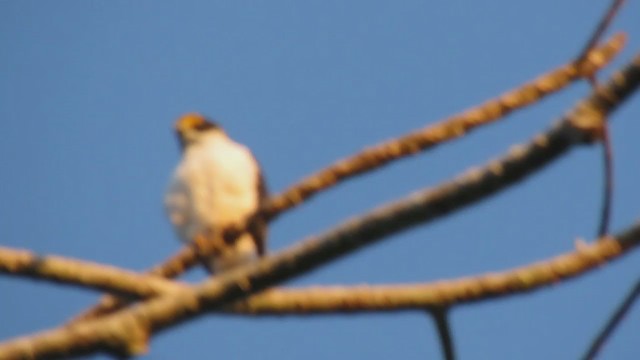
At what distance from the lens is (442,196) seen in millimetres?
1703

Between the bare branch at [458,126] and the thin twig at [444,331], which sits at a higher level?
the bare branch at [458,126]

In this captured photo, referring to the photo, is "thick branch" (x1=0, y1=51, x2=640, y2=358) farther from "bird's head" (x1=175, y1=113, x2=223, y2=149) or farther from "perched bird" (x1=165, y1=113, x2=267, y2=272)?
"bird's head" (x1=175, y1=113, x2=223, y2=149)

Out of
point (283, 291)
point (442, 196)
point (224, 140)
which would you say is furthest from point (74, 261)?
point (224, 140)

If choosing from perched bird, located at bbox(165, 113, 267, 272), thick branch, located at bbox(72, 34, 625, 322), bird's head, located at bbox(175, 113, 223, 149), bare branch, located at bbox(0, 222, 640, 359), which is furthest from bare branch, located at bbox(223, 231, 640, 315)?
bird's head, located at bbox(175, 113, 223, 149)

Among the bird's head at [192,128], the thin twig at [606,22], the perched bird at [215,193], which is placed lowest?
the thin twig at [606,22]

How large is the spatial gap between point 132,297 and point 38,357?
26 centimetres

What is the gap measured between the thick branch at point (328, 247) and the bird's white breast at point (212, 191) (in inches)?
133

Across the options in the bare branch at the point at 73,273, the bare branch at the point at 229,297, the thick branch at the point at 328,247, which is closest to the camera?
the thick branch at the point at 328,247

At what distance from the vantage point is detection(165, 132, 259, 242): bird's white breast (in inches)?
217

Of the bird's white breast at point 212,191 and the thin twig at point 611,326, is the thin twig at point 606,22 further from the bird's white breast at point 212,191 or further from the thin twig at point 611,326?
the bird's white breast at point 212,191

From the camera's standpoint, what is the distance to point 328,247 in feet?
5.88

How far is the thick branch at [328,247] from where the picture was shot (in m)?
1.60

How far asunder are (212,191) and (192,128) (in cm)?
79

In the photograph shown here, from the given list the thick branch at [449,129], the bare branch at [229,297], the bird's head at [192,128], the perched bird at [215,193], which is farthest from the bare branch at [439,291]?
the bird's head at [192,128]
